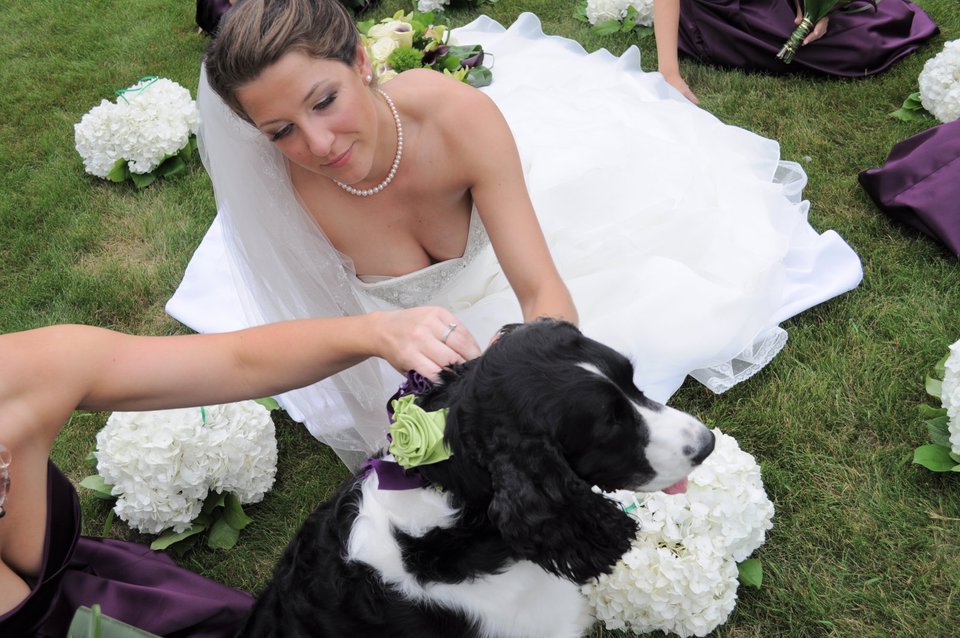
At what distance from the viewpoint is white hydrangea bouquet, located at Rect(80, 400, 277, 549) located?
3.38 m

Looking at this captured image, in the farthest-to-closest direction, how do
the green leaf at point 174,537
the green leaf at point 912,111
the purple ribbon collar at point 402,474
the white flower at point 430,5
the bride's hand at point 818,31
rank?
1. the white flower at point 430,5
2. the bride's hand at point 818,31
3. the green leaf at point 912,111
4. the green leaf at point 174,537
5. the purple ribbon collar at point 402,474

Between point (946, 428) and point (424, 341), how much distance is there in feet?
7.53

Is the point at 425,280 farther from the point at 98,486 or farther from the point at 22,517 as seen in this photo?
the point at 22,517

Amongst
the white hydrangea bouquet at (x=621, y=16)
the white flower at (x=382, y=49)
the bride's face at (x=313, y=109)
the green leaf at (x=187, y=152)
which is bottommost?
the green leaf at (x=187, y=152)

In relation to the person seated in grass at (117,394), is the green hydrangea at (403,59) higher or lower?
lower

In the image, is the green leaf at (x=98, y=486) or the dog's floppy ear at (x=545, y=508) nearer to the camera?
the dog's floppy ear at (x=545, y=508)

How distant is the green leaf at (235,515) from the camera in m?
3.54

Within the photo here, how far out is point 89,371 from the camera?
7.91 ft

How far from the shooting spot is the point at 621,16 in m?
6.38

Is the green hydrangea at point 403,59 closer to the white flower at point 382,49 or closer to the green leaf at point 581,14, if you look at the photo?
the white flower at point 382,49

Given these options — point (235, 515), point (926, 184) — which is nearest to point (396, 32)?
point (926, 184)

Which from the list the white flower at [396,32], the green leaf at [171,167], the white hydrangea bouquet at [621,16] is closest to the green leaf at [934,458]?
the white hydrangea bouquet at [621,16]

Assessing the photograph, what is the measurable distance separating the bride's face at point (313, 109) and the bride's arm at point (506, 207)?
524 millimetres

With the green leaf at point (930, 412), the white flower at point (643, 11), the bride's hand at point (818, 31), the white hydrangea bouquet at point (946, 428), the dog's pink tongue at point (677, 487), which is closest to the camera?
the dog's pink tongue at point (677, 487)
